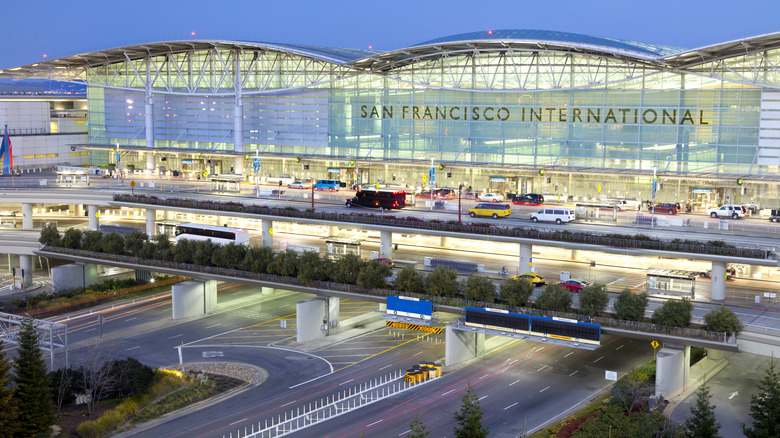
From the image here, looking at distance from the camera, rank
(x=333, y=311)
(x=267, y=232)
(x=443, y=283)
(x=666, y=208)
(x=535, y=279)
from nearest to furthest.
Result: (x=443, y=283), (x=535, y=279), (x=333, y=311), (x=267, y=232), (x=666, y=208)

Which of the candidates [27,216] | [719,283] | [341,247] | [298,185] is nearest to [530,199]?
[341,247]

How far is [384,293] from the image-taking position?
53625mm

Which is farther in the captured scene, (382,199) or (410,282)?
(382,199)

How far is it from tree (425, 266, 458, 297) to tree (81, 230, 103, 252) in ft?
103

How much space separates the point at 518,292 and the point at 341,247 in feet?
69.9

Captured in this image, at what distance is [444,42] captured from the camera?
78438 millimetres

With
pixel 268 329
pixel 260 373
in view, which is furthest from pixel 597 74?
pixel 260 373

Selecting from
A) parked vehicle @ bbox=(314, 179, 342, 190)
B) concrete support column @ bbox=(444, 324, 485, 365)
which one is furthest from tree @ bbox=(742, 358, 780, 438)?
parked vehicle @ bbox=(314, 179, 342, 190)

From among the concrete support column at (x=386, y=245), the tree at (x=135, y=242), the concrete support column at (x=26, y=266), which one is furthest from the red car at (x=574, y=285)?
the concrete support column at (x=26, y=266)

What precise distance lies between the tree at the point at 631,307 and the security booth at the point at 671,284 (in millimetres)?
6446

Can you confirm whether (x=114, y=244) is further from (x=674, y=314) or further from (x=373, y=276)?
(x=674, y=314)

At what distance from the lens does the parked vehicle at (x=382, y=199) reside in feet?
232

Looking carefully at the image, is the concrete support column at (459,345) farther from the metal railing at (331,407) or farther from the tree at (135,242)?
the tree at (135,242)

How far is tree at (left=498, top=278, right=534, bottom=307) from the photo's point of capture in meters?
48.5
